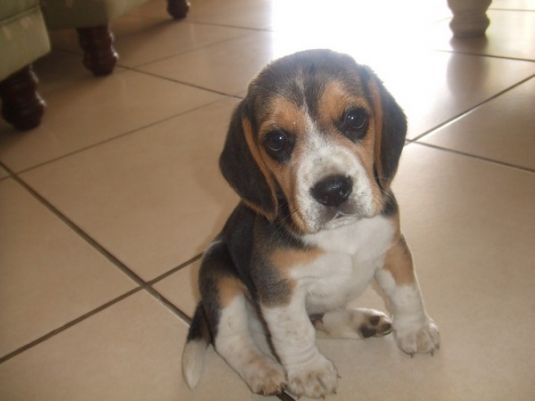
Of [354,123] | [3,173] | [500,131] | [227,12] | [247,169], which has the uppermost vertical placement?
[354,123]

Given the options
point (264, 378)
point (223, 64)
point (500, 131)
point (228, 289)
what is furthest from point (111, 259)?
point (223, 64)

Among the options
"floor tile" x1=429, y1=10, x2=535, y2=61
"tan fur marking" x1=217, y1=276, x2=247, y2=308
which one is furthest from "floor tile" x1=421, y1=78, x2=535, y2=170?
"tan fur marking" x1=217, y1=276, x2=247, y2=308

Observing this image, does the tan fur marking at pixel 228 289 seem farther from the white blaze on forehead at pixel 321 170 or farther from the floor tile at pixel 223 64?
the floor tile at pixel 223 64

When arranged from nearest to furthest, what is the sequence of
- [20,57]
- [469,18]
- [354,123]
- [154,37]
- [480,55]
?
[354,123]
[20,57]
[480,55]
[469,18]
[154,37]

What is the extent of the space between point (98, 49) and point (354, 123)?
10.1 feet

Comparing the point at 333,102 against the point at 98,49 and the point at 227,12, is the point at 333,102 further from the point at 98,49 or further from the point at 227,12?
the point at 227,12

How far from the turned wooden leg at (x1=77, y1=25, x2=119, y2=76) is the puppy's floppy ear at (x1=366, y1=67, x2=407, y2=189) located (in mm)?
3001

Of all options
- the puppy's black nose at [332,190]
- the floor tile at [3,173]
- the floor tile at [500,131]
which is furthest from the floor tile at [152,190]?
the floor tile at [500,131]

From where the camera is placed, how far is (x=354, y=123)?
1347 millimetres

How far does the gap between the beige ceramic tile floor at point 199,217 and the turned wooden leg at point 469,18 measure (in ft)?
0.42

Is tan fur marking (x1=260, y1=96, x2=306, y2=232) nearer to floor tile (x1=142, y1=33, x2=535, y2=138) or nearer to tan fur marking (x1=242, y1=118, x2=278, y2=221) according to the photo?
tan fur marking (x1=242, y1=118, x2=278, y2=221)

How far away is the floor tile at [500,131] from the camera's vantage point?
7.55ft

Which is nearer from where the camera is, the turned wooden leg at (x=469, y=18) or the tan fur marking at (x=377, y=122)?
the tan fur marking at (x=377, y=122)

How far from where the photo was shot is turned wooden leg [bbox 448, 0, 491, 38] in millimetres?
3498
